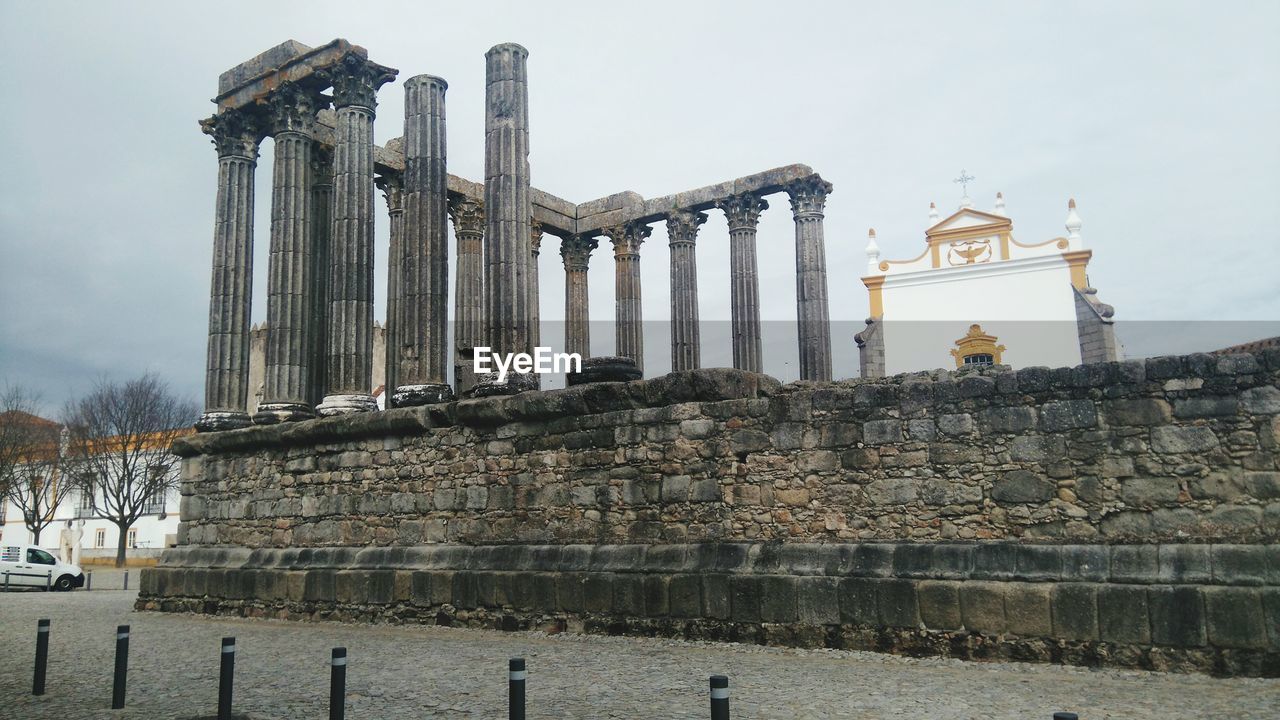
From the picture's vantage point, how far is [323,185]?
1659 centimetres

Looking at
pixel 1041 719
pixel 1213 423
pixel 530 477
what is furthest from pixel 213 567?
pixel 1213 423

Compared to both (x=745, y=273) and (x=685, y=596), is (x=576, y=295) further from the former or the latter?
(x=685, y=596)

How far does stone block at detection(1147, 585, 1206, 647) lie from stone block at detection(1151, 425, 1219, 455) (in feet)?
3.67

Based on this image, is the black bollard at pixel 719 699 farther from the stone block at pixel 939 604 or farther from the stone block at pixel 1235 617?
the stone block at pixel 1235 617

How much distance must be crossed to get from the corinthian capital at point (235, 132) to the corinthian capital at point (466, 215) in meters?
5.28

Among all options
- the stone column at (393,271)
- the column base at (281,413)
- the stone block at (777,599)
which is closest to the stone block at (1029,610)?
the stone block at (777,599)

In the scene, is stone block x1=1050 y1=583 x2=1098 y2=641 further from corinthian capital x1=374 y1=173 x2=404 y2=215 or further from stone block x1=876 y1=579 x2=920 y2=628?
corinthian capital x1=374 y1=173 x2=404 y2=215

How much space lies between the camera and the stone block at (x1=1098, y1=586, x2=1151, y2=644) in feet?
22.9

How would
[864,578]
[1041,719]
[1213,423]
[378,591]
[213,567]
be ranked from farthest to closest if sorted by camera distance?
[213,567] < [378,591] < [864,578] < [1213,423] < [1041,719]

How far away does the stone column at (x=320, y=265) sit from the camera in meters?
16.2

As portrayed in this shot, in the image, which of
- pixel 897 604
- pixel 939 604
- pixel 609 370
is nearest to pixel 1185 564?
pixel 939 604

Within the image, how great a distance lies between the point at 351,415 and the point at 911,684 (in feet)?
28.7

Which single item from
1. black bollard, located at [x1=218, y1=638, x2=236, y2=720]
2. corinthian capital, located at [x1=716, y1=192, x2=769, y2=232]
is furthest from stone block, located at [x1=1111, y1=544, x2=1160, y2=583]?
corinthian capital, located at [x1=716, y1=192, x2=769, y2=232]

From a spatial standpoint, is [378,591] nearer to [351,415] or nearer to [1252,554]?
[351,415]
